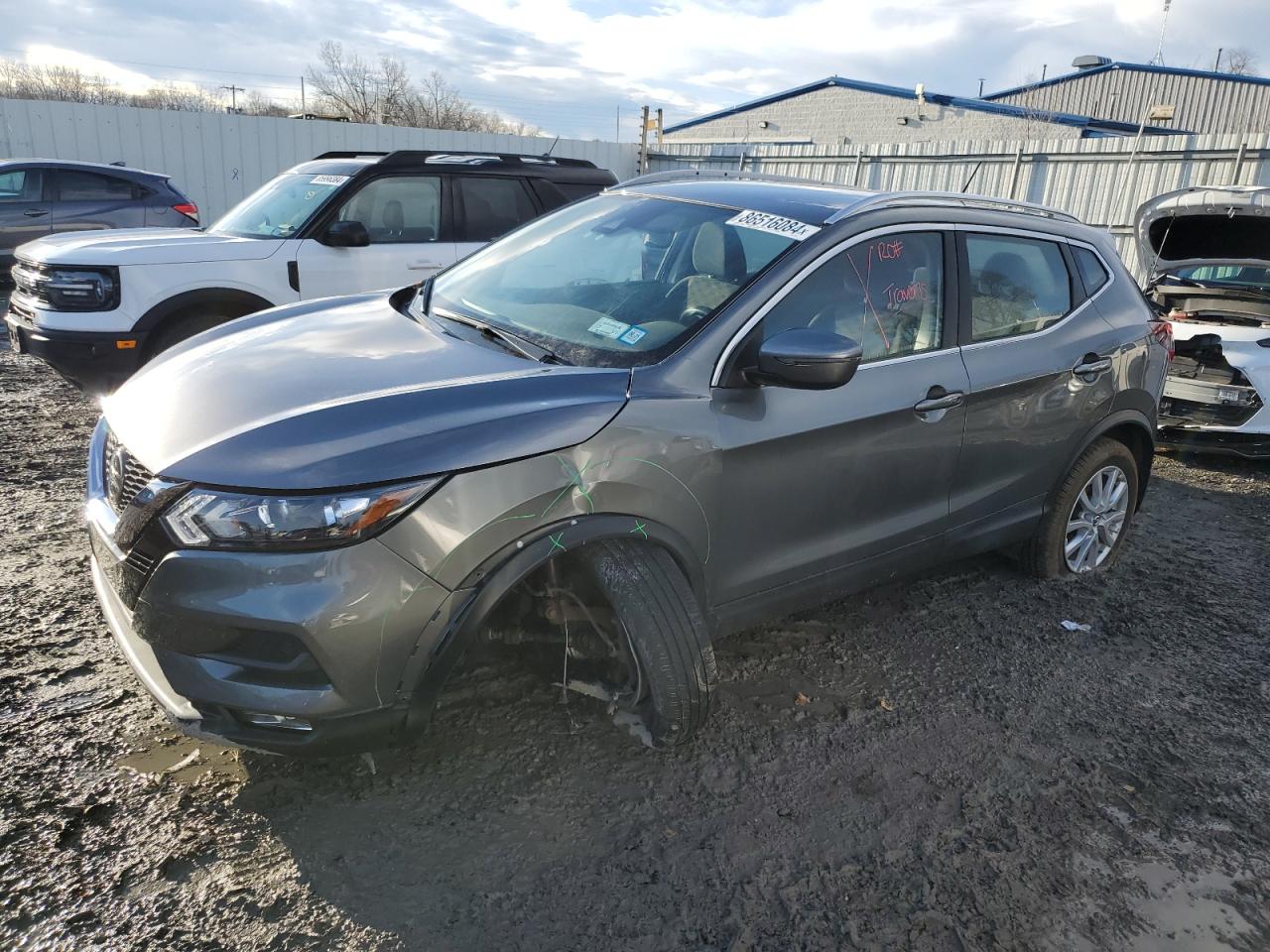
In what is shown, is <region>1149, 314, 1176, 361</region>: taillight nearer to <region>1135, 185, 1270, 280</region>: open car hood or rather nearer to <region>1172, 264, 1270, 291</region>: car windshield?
<region>1135, 185, 1270, 280</region>: open car hood

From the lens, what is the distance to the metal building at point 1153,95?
32062 millimetres

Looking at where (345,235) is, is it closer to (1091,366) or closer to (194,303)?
(194,303)

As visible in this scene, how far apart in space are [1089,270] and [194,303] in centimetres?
512

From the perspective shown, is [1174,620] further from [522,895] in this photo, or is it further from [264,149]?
[264,149]

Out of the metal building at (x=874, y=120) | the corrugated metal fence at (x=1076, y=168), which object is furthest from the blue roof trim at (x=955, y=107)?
the corrugated metal fence at (x=1076, y=168)

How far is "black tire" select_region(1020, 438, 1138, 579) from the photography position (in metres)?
4.06

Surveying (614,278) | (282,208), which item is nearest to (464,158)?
(282,208)

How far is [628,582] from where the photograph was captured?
2.59 m

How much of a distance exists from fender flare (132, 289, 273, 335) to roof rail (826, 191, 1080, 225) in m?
4.23

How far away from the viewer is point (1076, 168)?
1389 centimetres

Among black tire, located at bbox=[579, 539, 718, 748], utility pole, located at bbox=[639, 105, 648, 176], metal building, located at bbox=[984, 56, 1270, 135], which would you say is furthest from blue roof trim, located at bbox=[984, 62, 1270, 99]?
black tire, located at bbox=[579, 539, 718, 748]

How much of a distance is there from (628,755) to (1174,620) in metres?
2.75

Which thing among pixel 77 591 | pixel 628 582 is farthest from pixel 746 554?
pixel 77 591

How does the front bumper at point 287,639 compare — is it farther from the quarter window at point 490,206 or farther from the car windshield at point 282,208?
the quarter window at point 490,206
